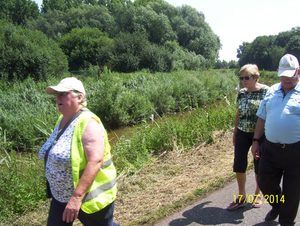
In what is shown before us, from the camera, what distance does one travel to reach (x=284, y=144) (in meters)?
2.34

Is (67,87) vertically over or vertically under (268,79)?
under

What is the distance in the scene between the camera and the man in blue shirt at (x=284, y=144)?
90.6 inches

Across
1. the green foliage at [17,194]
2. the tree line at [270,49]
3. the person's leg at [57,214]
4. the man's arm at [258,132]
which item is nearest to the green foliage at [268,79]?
the man's arm at [258,132]

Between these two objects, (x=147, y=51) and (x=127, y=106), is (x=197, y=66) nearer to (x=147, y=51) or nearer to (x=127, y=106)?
(x=147, y=51)

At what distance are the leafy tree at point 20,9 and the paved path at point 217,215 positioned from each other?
6692 centimetres

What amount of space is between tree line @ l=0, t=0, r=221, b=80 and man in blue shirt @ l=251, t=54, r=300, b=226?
1555 centimetres

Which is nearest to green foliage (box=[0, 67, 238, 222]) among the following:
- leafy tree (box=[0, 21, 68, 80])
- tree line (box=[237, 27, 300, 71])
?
leafy tree (box=[0, 21, 68, 80])

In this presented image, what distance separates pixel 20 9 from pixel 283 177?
7265 cm

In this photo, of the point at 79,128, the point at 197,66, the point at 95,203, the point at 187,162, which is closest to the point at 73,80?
the point at 79,128

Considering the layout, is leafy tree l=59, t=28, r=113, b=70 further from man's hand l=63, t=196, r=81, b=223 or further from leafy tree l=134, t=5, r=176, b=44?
man's hand l=63, t=196, r=81, b=223

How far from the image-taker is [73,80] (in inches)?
79.1

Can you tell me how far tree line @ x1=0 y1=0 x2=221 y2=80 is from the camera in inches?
602

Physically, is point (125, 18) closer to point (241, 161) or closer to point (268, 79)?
point (268, 79)

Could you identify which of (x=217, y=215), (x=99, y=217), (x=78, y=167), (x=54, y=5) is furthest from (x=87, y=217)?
(x=54, y=5)
